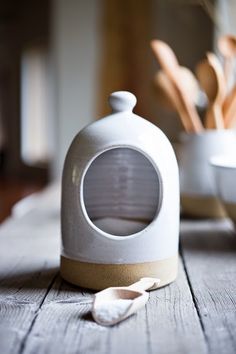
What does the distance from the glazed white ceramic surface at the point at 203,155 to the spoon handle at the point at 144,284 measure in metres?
0.40

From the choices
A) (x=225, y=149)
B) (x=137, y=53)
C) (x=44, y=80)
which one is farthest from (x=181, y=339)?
(x=44, y=80)

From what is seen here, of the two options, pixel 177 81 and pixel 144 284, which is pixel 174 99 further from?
pixel 144 284

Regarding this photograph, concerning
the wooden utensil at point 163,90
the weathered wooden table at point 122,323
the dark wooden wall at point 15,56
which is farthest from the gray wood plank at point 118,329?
the dark wooden wall at point 15,56

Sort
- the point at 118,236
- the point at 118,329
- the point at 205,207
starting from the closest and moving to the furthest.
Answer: the point at 118,329 → the point at 118,236 → the point at 205,207

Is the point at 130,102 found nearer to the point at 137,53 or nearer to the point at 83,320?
the point at 83,320

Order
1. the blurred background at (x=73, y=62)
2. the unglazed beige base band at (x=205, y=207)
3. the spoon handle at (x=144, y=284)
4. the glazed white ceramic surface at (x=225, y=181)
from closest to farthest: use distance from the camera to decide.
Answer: the spoon handle at (x=144, y=284) → the glazed white ceramic surface at (x=225, y=181) → the unglazed beige base band at (x=205, y=207) → the blurred background at (x=73, y=62)

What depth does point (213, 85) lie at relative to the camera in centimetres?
81

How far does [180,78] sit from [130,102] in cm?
39

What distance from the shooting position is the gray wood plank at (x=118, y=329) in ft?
1.27

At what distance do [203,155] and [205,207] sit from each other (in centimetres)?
9

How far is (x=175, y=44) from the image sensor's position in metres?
2.16

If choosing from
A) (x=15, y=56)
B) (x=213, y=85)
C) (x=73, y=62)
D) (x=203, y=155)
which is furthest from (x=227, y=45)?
(x=15, y=56)

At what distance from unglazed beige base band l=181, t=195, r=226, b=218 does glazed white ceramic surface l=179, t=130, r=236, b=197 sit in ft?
0.04

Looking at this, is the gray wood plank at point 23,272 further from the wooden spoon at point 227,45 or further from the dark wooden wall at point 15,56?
the dark wooden wall at point 15,56
